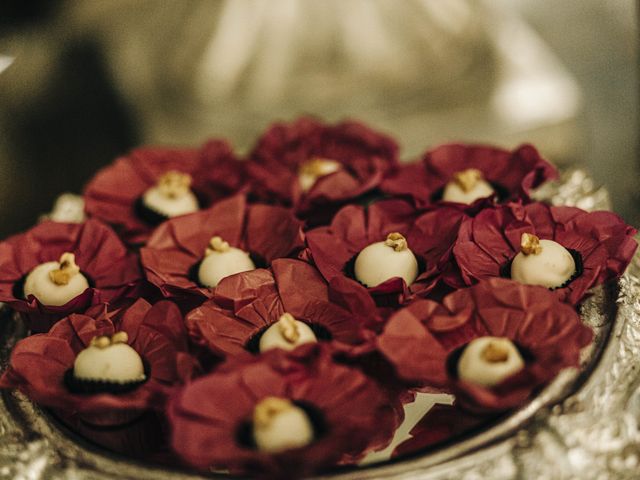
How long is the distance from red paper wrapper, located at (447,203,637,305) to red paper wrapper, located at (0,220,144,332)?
0.27 m

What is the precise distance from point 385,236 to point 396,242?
61 mm

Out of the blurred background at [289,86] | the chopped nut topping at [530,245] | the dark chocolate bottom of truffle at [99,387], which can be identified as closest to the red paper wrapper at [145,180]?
the dark chocolate bottom of truffle at [99,387]

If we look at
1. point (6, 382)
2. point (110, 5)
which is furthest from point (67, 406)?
point (110, 5)

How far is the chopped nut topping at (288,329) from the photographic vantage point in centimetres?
54

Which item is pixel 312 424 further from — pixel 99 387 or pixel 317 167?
pixel 317 167

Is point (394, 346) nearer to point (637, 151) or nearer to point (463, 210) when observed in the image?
point (463, 210)

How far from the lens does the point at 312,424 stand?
497 millimetres

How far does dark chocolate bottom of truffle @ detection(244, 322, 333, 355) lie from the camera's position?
57cm

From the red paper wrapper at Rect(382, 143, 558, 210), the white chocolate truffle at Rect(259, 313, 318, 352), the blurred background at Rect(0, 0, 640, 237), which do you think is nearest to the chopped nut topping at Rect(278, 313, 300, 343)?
the white chocolate truffle at Rect(259, 313, 318, 352)

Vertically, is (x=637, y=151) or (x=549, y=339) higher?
(x=549, y=339)

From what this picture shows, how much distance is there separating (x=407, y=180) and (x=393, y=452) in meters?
0.32

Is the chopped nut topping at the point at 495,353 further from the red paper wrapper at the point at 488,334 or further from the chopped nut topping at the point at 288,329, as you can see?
the chopped nut topping at the point at 288,329

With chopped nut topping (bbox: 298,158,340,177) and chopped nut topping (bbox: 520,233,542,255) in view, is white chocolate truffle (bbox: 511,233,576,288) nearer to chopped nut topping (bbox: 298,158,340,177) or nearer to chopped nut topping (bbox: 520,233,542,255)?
chopped nut topping (bbox: 520,233,542,255)

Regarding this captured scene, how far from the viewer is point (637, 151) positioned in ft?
4.66
